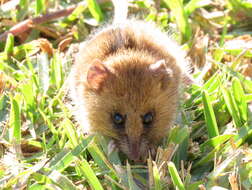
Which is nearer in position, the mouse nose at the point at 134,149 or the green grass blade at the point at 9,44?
the mouse nose at the point at 134,149

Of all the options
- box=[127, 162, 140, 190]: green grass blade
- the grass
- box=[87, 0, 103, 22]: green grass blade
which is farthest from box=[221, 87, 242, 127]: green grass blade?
box=[87, 0, 103, 22]: green grass blade

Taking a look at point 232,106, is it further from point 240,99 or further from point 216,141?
point 216,141

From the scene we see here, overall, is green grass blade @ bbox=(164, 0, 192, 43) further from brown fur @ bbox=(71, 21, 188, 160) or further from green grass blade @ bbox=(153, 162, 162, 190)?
green grass blade @ bbox=(153, 162, 162, 190)

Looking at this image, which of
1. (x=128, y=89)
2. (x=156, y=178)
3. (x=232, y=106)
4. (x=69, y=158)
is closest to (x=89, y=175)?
(x=69, y=158)

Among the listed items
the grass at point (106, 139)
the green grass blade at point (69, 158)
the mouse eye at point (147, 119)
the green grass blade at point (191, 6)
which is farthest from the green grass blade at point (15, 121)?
the green grass blade at point (191, 6)

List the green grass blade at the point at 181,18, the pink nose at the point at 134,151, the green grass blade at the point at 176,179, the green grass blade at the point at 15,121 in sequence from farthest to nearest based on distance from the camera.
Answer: the green grass blade at the point at 181,18 → the green grass blade at the point at 15,121 → the pink nose at the point at 134,151 → the green grass blade at the point at 176,179

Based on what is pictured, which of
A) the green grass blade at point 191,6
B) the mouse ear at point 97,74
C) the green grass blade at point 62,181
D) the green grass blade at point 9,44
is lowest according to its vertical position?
the green grass blade at point 62,181

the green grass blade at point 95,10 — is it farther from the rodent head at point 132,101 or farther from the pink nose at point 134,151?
the pink nose at point 134,151

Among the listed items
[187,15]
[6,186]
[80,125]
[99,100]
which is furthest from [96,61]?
[187,15]
